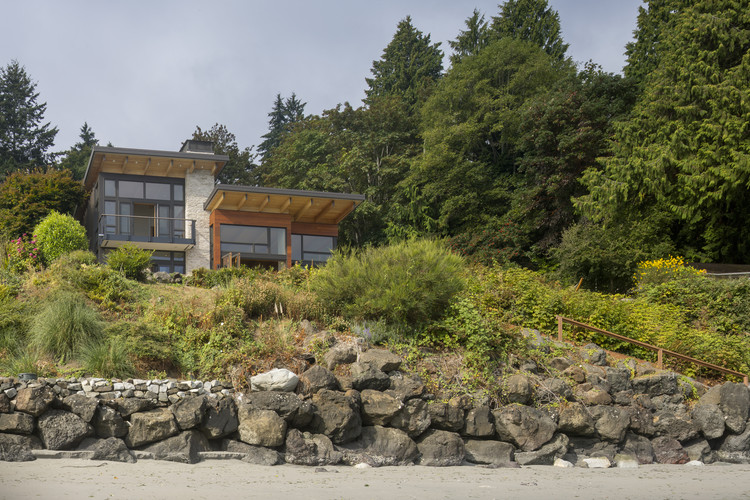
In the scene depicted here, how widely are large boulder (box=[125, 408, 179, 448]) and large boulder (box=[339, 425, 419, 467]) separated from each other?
255 cm

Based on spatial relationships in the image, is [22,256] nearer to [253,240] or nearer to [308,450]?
[253,240]

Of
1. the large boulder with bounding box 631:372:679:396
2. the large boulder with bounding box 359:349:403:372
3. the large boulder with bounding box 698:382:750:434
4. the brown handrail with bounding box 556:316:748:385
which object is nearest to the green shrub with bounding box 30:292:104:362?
the large boulder with bounding box 359:349:403:372

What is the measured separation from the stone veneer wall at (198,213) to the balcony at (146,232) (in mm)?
308

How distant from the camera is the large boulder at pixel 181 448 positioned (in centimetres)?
954

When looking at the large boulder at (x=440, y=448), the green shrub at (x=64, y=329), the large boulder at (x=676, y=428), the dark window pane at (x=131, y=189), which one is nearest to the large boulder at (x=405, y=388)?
the large boulder at (x=440, y=448)

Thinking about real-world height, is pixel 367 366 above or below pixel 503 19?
below

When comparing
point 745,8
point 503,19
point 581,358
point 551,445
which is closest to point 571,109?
point 745,8

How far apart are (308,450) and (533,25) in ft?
102

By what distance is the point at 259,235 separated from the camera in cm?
2591

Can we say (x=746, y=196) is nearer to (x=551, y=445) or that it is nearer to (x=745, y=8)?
(x=745, y=8)

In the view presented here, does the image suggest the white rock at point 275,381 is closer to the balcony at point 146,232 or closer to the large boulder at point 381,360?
the large boulder at point 381,360

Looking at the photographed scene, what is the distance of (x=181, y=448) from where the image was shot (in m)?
9.72

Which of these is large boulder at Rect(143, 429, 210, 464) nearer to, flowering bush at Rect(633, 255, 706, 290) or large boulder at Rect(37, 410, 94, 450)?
large boulder at Rect(37, 410, 94, 450)

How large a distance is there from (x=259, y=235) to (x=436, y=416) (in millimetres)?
16070
